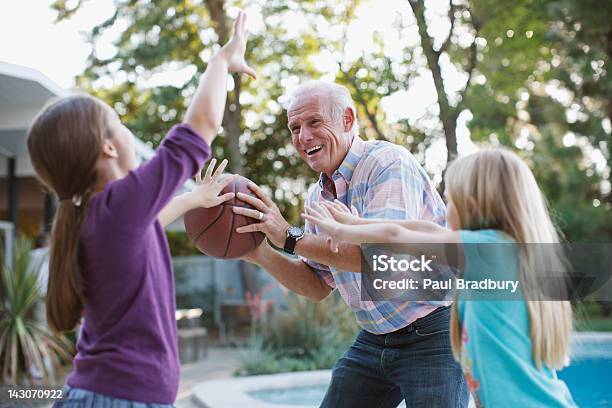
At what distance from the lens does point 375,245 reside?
9.02ft

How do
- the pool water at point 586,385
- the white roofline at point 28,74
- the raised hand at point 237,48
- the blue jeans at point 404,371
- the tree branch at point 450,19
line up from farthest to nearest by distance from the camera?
the tree branch at point 450,19, the white roofline at point 28,74, the pool water at point 586,385, the blue jeans at point 404,371, the raised hand at point 237,48

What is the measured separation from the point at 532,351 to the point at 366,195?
3.49ft

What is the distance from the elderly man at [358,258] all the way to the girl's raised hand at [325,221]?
245 mm

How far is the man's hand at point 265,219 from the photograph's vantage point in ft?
10.0

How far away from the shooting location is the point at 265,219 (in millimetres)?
3113

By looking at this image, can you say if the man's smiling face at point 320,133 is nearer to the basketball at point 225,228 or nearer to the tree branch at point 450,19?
the basketball at point 225,228

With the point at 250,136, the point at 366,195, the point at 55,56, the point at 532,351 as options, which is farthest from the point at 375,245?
the point at 250,136

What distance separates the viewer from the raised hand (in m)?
2.28

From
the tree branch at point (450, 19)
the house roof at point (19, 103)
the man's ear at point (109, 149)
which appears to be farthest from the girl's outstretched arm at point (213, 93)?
the tree branch at point (450, 19)

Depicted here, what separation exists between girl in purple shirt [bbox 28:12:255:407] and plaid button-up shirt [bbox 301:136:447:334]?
0.98m

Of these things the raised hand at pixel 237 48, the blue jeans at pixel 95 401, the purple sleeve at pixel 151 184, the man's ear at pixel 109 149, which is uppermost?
the raised hand at pixel 237 48

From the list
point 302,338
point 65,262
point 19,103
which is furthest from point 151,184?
point 19,103

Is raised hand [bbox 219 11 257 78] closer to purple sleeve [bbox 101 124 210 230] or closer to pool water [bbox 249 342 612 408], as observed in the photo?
purple sleeve [bbox 101 124 210 230]

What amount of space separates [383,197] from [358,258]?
9.8 inches
